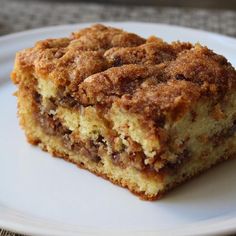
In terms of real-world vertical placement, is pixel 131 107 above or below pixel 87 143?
above

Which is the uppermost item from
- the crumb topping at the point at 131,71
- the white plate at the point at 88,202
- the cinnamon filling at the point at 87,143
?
the crumb topping at the point at 131,71

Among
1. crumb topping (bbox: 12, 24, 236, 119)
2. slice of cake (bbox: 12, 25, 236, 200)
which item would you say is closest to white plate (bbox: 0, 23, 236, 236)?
slice of cake (bbox: 12, 25, 236, 200)

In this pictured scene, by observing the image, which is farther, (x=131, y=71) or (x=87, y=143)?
(x=87, y=143)

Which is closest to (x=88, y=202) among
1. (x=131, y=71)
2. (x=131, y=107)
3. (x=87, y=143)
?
(x=87, y=143)

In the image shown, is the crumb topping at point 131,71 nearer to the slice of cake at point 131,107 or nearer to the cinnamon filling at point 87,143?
the slice of cake at point 131,107

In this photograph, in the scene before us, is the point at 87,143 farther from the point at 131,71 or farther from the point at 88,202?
the point at 131,71

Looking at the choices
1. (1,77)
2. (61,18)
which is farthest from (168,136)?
(61,18)

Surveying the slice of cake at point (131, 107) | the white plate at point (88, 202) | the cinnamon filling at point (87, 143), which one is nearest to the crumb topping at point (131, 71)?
the slice of cake at point (131, 107)

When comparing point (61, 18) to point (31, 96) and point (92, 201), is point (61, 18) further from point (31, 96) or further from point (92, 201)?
point (92, 201)
